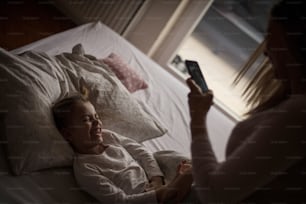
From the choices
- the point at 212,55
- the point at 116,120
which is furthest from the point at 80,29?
the point at 212,55

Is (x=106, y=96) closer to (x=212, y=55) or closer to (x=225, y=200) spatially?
(x=212, y=55)

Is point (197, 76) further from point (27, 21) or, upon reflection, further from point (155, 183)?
point (27, 21)

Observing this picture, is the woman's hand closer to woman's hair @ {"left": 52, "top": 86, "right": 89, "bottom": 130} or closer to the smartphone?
the smartphone

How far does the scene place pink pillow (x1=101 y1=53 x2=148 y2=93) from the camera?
126 centimetres

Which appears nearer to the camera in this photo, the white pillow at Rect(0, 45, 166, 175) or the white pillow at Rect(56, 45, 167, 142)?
the white pillow at Rect(0, 45, 166, 175)

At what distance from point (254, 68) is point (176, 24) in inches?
39.5

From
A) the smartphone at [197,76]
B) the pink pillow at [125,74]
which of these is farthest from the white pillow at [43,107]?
the smartphone at [197,76]

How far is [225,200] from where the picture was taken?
0.59 meters

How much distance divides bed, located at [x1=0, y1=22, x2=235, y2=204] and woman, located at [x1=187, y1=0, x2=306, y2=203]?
37 mm

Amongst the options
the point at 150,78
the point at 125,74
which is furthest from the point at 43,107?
the point at 150,78

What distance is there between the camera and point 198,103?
637 millimetres

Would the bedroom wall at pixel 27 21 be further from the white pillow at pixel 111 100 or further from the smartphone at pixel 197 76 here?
the smartphone at pixel 197 76

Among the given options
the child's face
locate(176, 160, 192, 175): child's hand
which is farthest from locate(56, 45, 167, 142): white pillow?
locate(176, 160, 192, 175): child's hand

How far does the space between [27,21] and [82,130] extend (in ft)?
3.61
